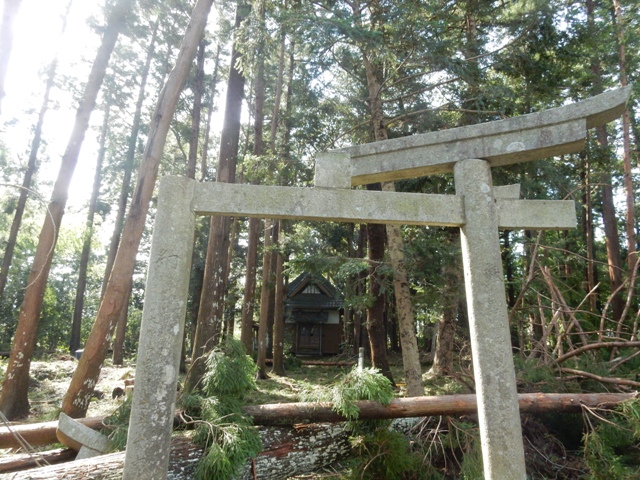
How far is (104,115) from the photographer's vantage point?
1855 cm

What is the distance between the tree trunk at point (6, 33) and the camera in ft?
17.0

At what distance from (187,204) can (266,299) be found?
9.46 meters

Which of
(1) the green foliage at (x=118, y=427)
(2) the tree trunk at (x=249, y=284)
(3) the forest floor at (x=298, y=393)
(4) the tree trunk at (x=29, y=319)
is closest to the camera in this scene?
(1) the green foliage at (x=118, y=427)

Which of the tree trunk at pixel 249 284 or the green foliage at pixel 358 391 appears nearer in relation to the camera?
the green foliage at pixel 358 391

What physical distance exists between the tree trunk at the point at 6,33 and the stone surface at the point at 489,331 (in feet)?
20.1

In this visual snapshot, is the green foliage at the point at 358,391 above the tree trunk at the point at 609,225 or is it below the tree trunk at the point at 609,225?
below

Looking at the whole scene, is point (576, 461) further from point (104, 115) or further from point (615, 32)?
point (104, 115)

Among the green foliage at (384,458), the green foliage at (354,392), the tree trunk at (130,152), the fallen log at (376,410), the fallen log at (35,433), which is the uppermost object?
the tree trunk at (130,152)

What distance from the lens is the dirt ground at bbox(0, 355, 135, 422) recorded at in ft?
28.2

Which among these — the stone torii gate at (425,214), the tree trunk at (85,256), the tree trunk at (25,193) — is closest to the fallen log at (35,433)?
the stone torii gate at (425,214)

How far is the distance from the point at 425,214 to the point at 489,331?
113 centimetres

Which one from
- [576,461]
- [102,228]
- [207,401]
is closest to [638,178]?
[576,461]

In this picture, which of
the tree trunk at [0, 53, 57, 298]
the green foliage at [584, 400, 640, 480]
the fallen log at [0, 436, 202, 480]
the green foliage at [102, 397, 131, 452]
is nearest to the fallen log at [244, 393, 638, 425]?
the green foliage at [584, 400, 640, 480]

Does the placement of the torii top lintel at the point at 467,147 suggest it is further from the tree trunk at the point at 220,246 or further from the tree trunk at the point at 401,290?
the tree trunk at the point at 220,246
